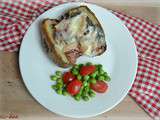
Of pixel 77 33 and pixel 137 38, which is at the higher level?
pixel 77 33

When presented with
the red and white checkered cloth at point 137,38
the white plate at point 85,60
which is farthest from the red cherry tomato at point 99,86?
the red and white checkered cloth at point 137,38

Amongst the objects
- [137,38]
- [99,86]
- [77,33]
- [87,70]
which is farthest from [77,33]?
[137,38]

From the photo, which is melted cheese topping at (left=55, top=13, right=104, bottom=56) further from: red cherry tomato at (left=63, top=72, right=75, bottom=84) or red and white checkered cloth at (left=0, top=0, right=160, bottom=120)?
red and white checkered cloth at (left=0, top=0, right=160, bottom=120)

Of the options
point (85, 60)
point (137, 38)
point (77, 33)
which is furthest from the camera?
point (137, 38)

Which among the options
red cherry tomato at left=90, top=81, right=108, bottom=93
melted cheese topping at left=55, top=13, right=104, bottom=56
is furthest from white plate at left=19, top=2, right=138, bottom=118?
melted cheese topping at left=55, top=13, right=104, bottom=56

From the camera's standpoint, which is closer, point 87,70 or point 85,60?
point 87,70

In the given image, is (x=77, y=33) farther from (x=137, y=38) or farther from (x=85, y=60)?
(x=137, y=38)

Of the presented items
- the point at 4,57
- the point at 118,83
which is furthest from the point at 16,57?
the point at 118,83
